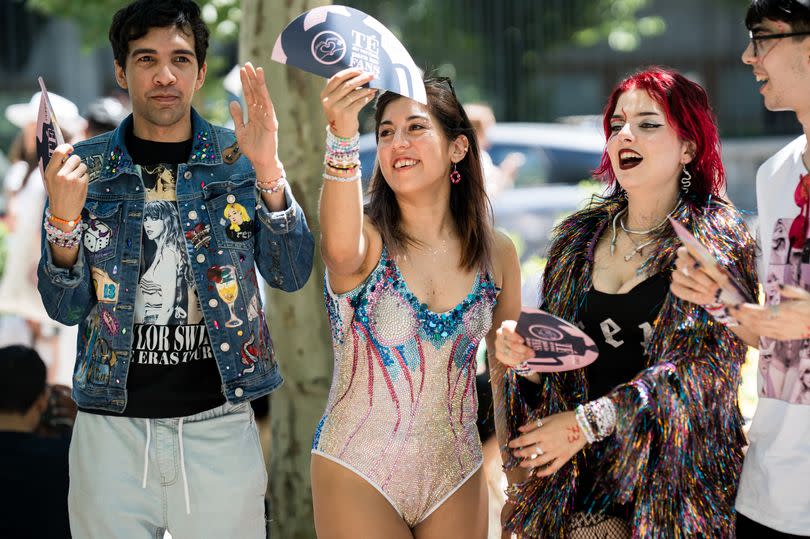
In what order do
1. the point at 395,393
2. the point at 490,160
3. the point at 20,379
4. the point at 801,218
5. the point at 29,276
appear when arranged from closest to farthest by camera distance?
the point at 801,218 → the point at 395,393 → the point at 20,379 → the point at 29,276 → the point at 490,160

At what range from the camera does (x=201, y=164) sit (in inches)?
121

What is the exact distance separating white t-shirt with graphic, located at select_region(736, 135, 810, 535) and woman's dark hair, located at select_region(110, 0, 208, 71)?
1.74m

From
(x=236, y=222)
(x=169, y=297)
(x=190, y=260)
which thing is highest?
(x=236, y=222)

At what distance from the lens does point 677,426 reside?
9.18 ft

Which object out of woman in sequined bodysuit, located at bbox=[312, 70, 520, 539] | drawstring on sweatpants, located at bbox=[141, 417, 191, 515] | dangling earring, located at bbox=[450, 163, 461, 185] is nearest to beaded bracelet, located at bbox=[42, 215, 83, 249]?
drawstring on sweatpants, located at bbox=[141, 417, 191, 515]

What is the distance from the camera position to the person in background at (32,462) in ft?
13.3

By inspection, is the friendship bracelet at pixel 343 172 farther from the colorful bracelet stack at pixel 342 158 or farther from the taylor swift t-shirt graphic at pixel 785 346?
the taylor swift t-shirt graphic at pixel 785 346

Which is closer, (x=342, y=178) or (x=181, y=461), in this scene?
(x=342, y=178)

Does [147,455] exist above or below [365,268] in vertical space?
below

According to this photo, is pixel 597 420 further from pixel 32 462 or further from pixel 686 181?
pixel 32 462

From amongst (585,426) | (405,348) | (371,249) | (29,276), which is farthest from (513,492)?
(29,276)

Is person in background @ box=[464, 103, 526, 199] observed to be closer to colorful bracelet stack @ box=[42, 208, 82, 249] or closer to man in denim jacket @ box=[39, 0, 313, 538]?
man in denim jacket @ box=[39, 0, 313, 538]

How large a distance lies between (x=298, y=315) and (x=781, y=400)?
7.12ft

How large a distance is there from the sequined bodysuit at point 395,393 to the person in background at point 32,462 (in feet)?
4.88
